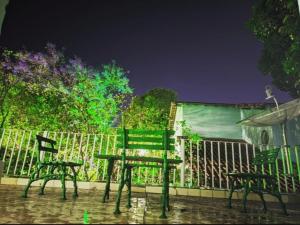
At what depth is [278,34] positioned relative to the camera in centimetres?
1364

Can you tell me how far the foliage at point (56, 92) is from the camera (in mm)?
10305

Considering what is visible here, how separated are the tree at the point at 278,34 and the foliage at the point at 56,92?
652cm

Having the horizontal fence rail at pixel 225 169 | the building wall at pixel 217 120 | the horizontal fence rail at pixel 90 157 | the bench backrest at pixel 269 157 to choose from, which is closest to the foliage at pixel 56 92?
the horizontal fence rail at pixel 90 157

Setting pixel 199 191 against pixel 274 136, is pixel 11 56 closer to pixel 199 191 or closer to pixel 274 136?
pixel 199 191

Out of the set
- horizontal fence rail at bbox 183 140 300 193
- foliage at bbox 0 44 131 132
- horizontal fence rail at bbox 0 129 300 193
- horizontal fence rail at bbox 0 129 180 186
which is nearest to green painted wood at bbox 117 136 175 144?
horizontal fence rail at bbox 0 129 300 193

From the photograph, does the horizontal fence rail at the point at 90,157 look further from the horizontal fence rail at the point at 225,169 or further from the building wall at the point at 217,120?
the building wall at the point at 217,120

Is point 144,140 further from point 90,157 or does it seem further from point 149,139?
point 90,157

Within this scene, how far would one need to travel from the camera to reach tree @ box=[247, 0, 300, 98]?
9711mm

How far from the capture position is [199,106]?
53.3ft

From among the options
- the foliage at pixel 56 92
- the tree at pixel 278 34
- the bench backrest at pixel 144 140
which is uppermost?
the tree at pixel 278 34

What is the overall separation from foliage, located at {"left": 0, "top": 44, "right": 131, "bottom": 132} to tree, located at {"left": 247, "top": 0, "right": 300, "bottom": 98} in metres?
6.52

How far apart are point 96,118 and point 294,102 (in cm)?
830

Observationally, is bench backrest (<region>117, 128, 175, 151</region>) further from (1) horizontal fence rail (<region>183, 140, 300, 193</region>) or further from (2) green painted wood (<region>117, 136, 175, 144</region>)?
(1) horizontal fence rail (<region>183, 140, 300, 193</region>)

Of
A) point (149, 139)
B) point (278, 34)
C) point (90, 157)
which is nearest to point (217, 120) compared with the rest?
point (278, 34)
